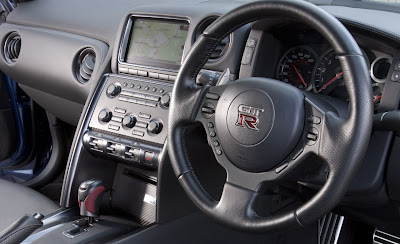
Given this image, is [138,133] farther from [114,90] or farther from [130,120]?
[114,90]

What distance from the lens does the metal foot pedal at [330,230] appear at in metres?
1.88

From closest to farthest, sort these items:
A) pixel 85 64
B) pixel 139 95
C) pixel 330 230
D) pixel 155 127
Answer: pixel 155 127, pixel 139 95, pixel 330 230, pixel 85 64

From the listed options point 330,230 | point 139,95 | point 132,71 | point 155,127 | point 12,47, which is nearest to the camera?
point 155,127

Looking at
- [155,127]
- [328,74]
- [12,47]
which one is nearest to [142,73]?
[155,127]

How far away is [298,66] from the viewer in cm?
142

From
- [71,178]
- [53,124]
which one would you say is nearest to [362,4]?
[71,178]

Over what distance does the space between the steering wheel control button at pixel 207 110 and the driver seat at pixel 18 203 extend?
72 cm

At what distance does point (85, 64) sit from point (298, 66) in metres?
1.00

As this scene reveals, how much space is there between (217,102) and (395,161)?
47cm

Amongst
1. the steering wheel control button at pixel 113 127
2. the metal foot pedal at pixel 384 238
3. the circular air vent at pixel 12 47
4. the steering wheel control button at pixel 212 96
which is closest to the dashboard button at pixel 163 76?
the steering wheel control button at pixel 113 127

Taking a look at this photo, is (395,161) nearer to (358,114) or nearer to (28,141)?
(358,114)

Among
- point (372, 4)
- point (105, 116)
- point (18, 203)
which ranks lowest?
point (18, 203)

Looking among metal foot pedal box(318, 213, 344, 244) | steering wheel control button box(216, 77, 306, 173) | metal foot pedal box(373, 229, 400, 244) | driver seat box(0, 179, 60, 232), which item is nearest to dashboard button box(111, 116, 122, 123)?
driver seat box(0, 179, 60, 232)

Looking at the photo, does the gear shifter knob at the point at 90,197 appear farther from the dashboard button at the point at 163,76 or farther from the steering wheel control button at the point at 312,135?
the steering wheel control button at the point at 312,135
